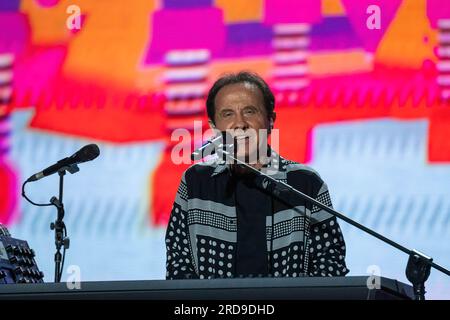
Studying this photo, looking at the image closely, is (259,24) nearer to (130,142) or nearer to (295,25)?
(295,25)

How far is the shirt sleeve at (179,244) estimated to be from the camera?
2838 millimetres

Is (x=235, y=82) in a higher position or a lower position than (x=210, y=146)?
higher

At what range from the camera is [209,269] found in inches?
113

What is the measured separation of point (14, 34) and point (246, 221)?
1.90 m

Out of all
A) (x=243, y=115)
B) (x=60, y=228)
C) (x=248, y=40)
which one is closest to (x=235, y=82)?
(x=243, y=115)

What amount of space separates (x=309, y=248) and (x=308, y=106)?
120cm

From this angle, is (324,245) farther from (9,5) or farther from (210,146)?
(9,5)

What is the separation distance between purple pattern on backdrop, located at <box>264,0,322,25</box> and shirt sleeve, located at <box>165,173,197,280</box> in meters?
1.26

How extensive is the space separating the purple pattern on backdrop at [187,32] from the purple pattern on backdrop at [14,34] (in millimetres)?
643

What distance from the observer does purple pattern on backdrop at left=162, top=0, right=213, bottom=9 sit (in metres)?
4.07

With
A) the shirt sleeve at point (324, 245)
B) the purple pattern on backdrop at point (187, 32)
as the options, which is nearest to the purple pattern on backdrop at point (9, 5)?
the purple pattern on backdrop at point (187, 32)

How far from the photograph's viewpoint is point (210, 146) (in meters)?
2.49

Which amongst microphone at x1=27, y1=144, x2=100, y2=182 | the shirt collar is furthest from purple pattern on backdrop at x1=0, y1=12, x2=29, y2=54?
the shirt collar
